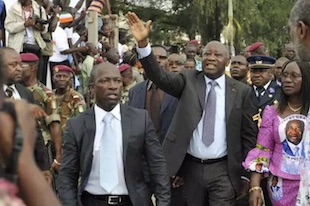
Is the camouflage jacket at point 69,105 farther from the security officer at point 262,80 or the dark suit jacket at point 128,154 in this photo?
the dark suit jacket at point 128,154

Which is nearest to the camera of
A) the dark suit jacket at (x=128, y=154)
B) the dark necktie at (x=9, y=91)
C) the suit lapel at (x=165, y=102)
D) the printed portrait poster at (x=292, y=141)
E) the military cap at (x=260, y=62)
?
the dark suit jacket at (x=128, y=154)

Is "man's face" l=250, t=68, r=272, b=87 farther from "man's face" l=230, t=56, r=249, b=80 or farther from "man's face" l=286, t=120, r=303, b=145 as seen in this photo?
"man's face" l=286, t=120, r=303, b=145

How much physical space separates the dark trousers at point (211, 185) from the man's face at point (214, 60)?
90 centimetres

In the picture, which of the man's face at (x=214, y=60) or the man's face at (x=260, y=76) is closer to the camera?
the man's face at (x=214, y=60)

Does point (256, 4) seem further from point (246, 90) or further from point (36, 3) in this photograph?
point (246, 90)

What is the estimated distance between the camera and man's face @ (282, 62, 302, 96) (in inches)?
282

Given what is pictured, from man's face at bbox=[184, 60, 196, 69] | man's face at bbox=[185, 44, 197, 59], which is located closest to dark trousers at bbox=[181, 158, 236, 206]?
man's face at bbox=[184, 60, 196, 69]

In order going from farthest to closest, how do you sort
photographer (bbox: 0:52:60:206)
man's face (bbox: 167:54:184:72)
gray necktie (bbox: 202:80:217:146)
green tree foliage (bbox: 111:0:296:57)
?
green tree foliage (bbox: 111:0:296:57), man's face (bbox: 167:54:184:72), gray necktie (bbox: 202:80:217:146), photographer (bbox: 0:52:60:206)

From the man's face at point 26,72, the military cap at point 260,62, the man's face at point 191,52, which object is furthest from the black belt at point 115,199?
the man's face at point 191,52

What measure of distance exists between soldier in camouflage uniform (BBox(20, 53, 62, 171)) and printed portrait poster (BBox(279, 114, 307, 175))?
8.72 feet

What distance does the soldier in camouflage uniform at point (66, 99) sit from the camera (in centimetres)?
903

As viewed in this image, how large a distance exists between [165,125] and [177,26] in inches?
884

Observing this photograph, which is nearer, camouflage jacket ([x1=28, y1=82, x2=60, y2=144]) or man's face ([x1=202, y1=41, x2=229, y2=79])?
man's face ([x1=202, y1=41, x2=229, y2=79])

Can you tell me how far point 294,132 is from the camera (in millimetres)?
6758
